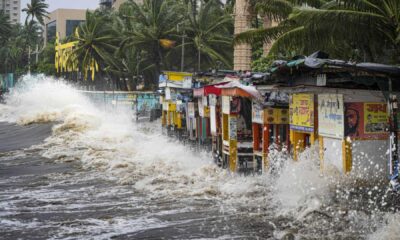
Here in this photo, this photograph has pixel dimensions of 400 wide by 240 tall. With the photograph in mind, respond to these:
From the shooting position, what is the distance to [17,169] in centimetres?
1789

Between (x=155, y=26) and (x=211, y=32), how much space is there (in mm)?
5174

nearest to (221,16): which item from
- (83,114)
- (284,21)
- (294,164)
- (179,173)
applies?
(83,114)

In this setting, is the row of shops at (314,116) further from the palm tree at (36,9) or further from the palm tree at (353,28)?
the palm tree at (36,9)

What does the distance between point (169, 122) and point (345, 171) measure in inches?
500

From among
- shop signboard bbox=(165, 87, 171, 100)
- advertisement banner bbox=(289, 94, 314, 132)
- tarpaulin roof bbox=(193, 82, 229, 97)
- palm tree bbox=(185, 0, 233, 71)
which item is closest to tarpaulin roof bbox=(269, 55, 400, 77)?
advertisement banner bbox=(289, 94, 314, 132)

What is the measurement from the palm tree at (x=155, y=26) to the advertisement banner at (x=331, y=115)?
126ft

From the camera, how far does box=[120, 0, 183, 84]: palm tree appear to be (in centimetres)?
4831

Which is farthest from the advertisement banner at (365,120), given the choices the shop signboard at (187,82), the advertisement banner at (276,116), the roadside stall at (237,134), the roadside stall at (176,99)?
the shop signboard at (187,82)

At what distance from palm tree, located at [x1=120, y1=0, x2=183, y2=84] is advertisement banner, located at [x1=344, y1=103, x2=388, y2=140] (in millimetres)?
39145

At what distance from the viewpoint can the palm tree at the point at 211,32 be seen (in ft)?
151

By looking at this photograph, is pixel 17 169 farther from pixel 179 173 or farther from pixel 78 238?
pixel 78 238

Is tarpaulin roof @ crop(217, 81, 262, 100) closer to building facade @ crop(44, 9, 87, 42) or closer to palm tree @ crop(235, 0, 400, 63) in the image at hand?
palm tree @ crop(235, 0, 400, 63)

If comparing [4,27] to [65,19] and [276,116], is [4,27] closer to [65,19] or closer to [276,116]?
[65,19]

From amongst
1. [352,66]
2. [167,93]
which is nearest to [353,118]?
[352,66]
